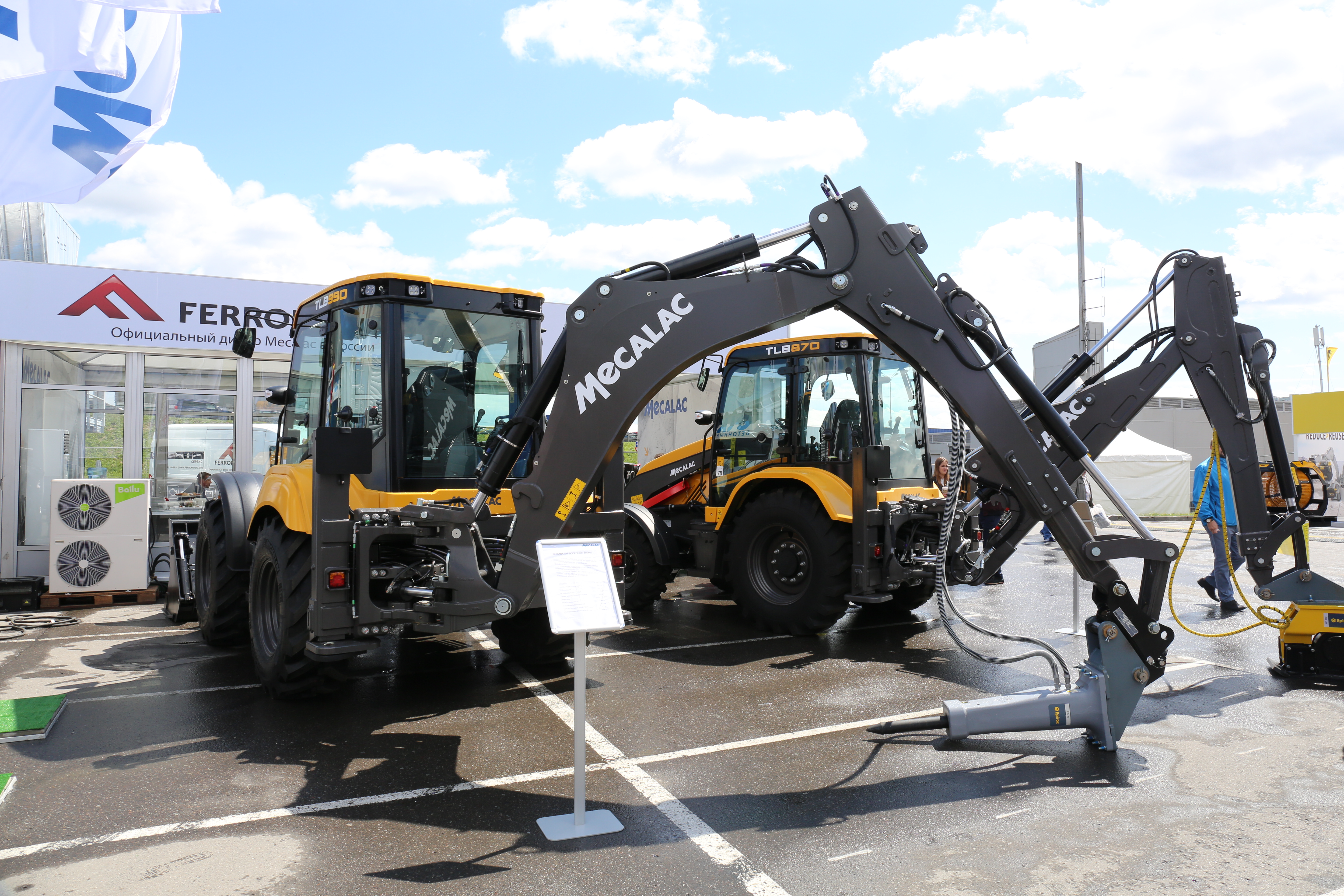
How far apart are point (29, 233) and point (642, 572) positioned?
1003cm

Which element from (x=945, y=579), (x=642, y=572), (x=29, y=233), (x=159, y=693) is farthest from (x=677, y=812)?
(x=29, y=233)

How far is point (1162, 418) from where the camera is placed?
98.0ft

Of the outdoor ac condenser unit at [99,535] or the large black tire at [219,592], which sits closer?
the large black tire at [219,592]

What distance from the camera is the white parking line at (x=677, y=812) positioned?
123 inches

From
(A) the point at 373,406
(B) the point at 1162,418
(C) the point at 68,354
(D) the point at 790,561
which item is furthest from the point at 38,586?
(B) the point at 1162,418

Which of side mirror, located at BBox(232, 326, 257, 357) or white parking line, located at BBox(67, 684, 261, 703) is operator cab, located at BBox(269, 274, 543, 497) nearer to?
side mirror, located at BBox(232, 326, 257, 357)

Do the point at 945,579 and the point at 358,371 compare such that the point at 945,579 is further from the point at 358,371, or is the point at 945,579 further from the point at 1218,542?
the point at 1218,542

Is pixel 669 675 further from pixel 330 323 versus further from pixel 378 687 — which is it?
pixel 330 323

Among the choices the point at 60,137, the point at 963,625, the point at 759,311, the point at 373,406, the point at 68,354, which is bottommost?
the point at 963,625

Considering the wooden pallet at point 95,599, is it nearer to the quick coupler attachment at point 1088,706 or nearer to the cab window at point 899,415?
the cab window at point 899,415

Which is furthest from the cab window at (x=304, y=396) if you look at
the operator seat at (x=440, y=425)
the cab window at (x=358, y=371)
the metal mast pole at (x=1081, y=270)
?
the metal mast pole at (x=1081, y=270)

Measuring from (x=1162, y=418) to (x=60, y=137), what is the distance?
32.4 metres

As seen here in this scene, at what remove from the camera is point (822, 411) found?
7707 mm

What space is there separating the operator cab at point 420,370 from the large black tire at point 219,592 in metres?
1.47
